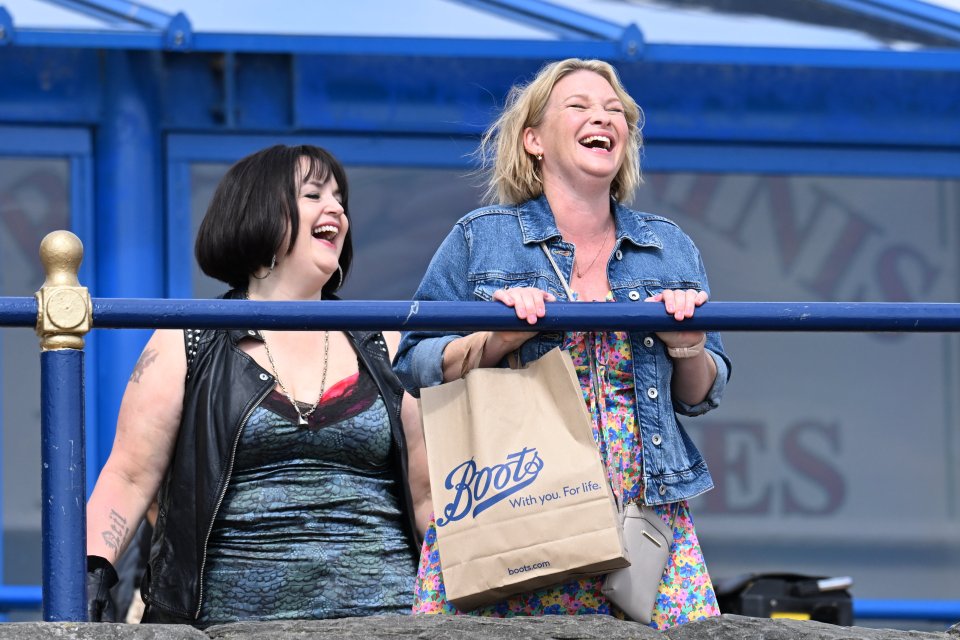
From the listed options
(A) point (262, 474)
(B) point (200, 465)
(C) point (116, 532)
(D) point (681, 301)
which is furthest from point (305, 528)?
(D) point (681, 301)

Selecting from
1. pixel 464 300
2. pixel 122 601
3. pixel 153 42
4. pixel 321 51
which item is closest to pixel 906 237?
pixel 321 51

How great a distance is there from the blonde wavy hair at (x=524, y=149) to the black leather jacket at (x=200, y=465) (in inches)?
22.6

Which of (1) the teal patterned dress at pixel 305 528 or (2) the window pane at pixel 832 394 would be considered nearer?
(1) the teal patterned dress at pixel 305 528

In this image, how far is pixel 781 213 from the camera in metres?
7.22

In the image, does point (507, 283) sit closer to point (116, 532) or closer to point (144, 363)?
point (144, 363)

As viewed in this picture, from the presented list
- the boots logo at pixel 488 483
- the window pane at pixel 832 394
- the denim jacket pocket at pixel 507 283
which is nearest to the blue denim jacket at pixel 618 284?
the denim jacket pocket at pixel 507 283

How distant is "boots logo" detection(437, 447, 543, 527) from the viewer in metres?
2.99

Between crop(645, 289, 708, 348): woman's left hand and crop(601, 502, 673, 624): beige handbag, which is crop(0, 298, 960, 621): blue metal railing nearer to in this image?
crop(645, 289, 708, 348): woman's left hand

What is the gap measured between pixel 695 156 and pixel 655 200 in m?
0.33

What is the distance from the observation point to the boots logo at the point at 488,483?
299 cm

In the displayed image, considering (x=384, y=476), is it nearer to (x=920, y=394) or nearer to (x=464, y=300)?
(x=464, y=300)

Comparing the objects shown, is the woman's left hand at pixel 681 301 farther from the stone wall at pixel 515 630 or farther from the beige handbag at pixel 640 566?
the stone wall at pixel 515 630

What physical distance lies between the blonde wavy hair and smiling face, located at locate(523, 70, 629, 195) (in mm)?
17

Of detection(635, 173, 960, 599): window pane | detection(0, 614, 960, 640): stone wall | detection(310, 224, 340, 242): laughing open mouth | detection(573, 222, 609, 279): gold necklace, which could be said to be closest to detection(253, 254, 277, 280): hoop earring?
detection(310, 224, 340, 242): laughing open mouth
